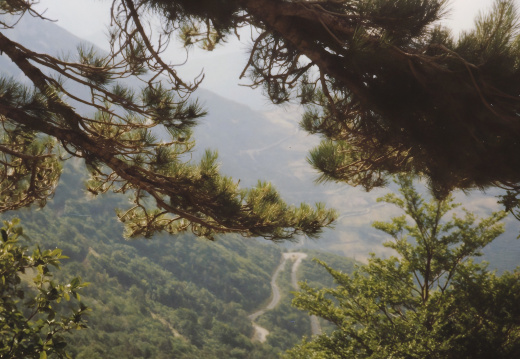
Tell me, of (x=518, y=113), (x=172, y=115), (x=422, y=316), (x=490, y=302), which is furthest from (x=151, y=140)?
(x=490, y=302)

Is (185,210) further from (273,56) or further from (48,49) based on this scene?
(48,49)

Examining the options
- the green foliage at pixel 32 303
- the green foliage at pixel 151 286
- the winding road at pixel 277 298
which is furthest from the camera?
the winding road at pixel 277 298

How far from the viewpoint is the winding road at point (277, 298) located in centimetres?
2114

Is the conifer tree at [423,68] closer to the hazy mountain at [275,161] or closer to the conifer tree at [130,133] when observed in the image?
the conifer tree at [130,133]

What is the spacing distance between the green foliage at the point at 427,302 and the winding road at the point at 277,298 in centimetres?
1438

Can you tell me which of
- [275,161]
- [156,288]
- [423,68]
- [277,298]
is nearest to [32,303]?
[423,68]

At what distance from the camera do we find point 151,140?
7.26ft

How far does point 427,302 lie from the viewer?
4.76 meters

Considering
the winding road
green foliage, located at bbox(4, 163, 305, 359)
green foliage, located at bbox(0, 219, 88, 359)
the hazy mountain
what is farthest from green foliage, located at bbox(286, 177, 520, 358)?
the hazy mountain

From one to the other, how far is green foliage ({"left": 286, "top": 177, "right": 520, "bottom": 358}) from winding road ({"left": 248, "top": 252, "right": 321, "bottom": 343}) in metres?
14.4

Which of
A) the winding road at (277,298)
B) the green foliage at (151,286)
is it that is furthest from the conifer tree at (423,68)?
the winding road at (277,298)

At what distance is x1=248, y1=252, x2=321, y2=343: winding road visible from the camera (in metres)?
21.1

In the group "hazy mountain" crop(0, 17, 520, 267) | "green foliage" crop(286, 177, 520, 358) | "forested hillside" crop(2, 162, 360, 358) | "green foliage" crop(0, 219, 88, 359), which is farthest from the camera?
"hazy mountain" crop(0, 17, 520, 267)

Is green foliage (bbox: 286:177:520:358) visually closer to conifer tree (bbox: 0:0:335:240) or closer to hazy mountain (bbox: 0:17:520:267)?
conifer tree (bbox: 0:0:335:240)
